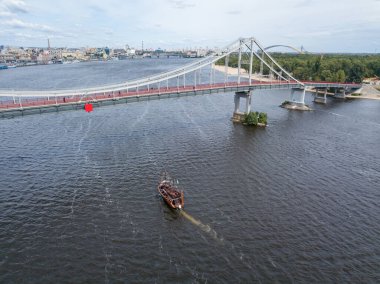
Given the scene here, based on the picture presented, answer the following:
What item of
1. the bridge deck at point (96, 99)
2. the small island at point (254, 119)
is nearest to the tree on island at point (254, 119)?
the small island at point (254, 119)

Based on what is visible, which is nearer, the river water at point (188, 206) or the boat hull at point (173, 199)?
the river water at point (188, 206)

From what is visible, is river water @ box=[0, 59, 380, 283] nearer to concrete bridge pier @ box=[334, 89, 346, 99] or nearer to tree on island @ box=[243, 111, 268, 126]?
tree on island @ box=[243, 111, 268, 126]

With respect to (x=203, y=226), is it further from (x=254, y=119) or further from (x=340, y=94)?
(x=340, y=94)

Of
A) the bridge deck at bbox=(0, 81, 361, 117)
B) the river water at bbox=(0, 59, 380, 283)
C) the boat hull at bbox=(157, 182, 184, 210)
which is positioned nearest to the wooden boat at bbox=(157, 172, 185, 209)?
the boat hull at bbox=(157, 182, 184, 210)

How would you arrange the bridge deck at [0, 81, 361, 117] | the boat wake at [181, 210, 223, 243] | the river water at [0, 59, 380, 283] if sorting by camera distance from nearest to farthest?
the river water at [0, 59, 380, 283], the boat wake at [181, 210, 223, 243], the bridge deck at [0, 81, 361, 117]

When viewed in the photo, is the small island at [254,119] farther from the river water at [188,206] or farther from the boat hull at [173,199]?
the boat hull at [173,199]
